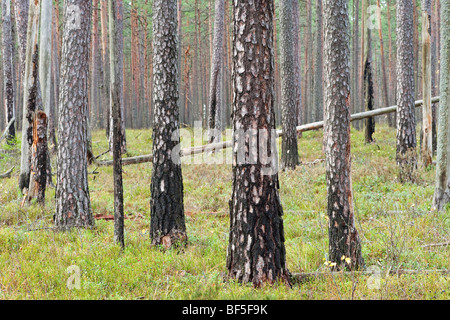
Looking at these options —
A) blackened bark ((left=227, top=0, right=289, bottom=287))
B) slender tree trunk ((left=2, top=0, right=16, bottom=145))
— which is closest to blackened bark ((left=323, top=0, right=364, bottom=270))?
blackened bark ((left=227, top=0, right=289, bottom=287))

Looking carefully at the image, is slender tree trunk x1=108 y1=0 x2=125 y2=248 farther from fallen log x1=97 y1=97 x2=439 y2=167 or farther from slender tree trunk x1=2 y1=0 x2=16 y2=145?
slender tree trunk x1=2 y1=0 x2=16 y2=145

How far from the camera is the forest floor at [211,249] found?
396cm

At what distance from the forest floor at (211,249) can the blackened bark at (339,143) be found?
0.85 feet

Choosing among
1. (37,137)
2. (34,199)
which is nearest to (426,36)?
(37,137)

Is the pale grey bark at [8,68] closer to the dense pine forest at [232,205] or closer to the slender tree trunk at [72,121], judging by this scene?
the dense pine forest at [232,205]

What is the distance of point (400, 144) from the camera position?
11336 mm

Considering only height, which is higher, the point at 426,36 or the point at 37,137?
the point at 426,36

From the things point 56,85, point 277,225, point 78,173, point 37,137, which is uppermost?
point 56,85

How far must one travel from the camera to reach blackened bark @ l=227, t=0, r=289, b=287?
4121 millimetres

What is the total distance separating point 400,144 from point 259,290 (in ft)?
29.9

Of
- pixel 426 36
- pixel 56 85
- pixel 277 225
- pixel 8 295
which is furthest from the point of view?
pixel 56 85

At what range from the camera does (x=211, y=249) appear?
5.56 meters

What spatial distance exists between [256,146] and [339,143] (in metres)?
1.20
